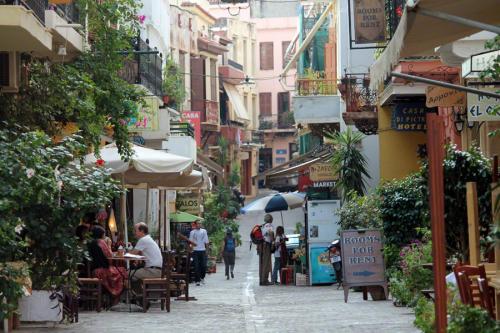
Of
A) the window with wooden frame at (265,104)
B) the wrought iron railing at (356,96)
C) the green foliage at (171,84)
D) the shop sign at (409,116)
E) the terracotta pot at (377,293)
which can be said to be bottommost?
the terracotta pot at (377,293)

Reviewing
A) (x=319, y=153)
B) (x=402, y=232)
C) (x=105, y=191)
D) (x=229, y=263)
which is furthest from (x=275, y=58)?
(x=105, y=191)

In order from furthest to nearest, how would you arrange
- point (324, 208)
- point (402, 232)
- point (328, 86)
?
point (328, 86)
point (324, 208)
point (402, 232)

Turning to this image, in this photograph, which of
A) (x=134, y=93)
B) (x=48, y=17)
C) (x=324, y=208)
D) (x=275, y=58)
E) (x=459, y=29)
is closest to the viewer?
(x=459, y=29)

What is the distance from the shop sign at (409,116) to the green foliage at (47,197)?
1109cm

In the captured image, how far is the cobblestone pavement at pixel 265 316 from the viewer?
53.4 feet

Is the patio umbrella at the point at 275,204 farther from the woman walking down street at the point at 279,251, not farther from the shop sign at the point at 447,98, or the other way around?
the shop sign at the point at 447,98

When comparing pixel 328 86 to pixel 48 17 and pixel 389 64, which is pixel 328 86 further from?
pixel 389 64

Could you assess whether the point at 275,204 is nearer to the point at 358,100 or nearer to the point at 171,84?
the point at 358,100

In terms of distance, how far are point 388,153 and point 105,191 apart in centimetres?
1587

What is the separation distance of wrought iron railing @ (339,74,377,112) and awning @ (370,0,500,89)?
1803cm

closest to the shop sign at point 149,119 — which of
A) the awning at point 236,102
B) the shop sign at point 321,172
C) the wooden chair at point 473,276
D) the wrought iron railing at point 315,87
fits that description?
the shop sign at point 321,172

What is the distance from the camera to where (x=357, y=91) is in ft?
100

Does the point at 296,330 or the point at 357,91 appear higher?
the point at 357,91

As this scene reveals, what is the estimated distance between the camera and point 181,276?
21766mm
